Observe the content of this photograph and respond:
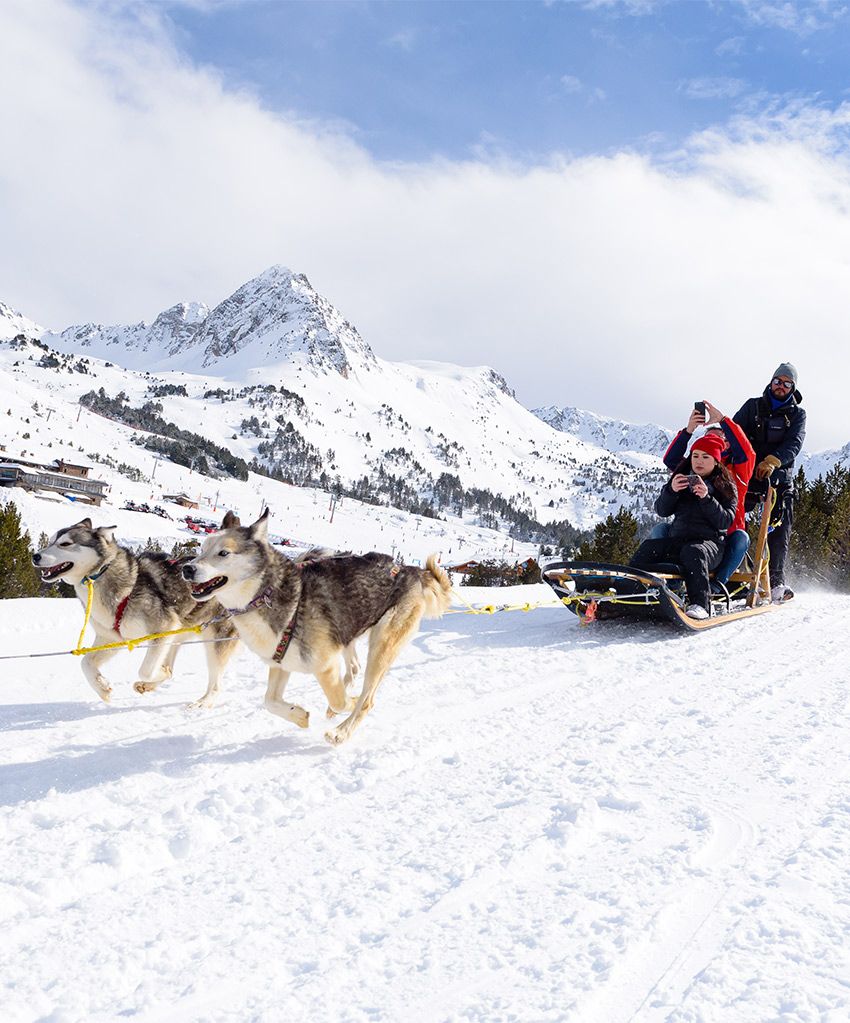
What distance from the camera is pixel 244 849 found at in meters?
3.18

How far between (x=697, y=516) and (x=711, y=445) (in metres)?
1.02

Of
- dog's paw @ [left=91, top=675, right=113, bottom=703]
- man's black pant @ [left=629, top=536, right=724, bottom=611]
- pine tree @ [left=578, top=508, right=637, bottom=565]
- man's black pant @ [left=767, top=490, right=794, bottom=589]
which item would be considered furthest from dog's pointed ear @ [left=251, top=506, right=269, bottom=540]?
pine tree @ [left=578, top=508, right=637, bottom=565]

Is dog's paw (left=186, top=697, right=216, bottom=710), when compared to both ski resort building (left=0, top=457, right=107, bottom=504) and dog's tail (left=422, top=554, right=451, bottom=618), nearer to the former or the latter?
dog's tail (left=422, top=554, right=451, bottom=618)

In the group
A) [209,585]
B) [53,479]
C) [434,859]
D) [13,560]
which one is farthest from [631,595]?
[53,479]

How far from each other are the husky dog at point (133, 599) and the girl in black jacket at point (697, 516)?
18.9ft

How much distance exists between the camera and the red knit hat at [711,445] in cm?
924

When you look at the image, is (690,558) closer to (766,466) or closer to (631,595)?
(631,595)

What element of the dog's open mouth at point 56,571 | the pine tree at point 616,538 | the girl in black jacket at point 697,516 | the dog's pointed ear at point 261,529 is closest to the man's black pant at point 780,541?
the girl in black jacket at point 697,516

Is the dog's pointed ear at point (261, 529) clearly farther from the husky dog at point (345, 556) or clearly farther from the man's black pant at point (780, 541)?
the man's black pant at point (780, 541)

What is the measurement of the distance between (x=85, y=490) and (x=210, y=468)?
246ft

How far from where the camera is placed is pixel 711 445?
9.27 m

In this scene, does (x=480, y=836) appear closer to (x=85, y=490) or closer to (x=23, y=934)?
(x=23, y=934)

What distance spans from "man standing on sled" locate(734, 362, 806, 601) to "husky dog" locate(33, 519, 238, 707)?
28.1 ft

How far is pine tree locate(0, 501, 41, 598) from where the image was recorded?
35.0 m
